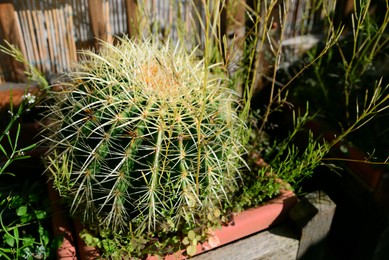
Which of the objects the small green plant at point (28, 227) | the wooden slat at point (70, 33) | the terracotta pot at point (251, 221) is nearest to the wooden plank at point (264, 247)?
the terracotta pot at point (251, 221)

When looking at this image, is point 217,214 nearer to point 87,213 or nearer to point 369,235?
point 87,213

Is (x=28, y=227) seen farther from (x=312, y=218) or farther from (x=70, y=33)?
(x=312, y=218)

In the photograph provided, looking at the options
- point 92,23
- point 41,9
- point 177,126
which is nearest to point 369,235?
point 177,126

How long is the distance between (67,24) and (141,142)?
68 cm

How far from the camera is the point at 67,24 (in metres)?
1.41

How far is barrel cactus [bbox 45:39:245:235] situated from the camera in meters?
0.95

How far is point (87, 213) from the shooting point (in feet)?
3.52

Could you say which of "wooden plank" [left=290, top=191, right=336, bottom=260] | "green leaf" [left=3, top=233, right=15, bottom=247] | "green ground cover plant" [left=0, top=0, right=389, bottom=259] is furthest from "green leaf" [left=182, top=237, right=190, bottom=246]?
"green leaf" [left=3, top=233, right=15, bottom=247]

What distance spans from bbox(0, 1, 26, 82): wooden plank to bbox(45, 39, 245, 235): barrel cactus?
0.41 meters

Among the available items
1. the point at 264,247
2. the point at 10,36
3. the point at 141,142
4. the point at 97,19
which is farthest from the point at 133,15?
the point at 264,247

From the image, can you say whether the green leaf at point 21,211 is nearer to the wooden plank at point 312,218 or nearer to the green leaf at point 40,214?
the green leaf at point 40,214

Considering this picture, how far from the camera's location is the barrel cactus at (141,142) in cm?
95

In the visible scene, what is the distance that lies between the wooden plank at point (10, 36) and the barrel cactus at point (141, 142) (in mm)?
411

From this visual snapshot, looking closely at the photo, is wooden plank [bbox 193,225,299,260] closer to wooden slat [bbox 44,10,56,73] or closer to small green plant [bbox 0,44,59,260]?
small green plant [bbox 0,44,59,260]
